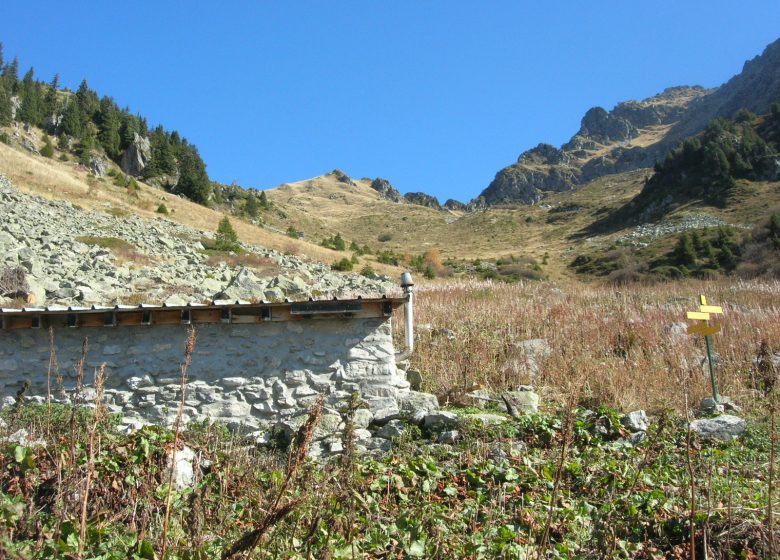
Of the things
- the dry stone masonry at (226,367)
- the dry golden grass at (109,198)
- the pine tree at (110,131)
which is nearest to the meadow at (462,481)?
the dry stone masonry at (226,367)

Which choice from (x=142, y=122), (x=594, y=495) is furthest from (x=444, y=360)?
(x=142, y=122)

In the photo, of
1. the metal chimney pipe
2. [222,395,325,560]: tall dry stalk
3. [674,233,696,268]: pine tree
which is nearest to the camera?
[222,395,325,560]: tall dry stalk

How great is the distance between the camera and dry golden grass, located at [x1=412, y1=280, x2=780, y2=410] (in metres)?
8.20

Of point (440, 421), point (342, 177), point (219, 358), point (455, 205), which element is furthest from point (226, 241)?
point (342, 177)

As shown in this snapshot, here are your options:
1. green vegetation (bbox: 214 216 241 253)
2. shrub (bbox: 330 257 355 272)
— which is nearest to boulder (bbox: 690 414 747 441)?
shrub (bbox: 330 257 355 272)

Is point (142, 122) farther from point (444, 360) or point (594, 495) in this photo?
point (594, 495)

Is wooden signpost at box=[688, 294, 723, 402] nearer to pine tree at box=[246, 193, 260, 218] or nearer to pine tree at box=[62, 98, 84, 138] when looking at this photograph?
pine tree at box=[246, 193, 260, 218]

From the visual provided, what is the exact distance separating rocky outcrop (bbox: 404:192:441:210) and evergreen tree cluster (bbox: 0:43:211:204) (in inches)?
2479

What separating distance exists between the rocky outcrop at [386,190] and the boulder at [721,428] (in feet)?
395

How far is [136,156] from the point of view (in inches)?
2039

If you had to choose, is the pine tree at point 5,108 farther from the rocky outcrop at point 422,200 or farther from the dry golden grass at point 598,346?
the rocky outcrop at point 422,200

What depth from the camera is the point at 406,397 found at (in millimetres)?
7504

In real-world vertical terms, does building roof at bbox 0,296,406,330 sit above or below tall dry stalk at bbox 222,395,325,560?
above

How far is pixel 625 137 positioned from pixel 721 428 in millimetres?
132862
